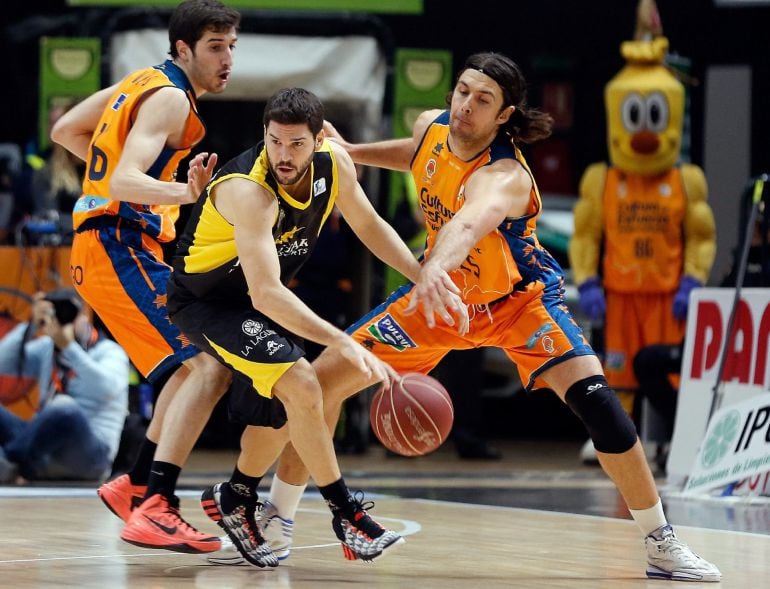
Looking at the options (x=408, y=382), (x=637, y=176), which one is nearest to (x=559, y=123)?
(x=637, y=176)

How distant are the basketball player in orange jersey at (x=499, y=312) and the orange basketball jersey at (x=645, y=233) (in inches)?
187

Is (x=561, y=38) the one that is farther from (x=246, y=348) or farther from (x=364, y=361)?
(x=364, y=361)

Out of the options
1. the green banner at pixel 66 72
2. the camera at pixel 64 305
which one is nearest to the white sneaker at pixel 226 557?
the camera at pixel 64 305

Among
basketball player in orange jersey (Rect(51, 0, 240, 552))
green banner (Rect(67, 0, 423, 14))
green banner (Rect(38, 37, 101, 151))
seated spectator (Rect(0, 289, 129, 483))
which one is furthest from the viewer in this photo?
green banner (Rect(67, 0, 423, 14))

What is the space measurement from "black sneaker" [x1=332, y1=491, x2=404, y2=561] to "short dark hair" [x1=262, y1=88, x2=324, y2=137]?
50.8 inches

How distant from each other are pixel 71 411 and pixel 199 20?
3.45m

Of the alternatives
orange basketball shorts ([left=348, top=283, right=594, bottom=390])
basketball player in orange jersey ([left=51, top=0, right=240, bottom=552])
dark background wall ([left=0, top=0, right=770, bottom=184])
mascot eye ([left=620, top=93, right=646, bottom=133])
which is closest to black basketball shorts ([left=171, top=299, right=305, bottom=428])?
basketball player in orange jersey ([left=51, top=0, right=240, bottom=552])

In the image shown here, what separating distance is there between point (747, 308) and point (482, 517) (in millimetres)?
2401

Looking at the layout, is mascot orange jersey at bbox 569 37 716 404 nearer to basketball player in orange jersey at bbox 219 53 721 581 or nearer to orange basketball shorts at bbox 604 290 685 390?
orange basketball shorts at bbox 604 290 685 390

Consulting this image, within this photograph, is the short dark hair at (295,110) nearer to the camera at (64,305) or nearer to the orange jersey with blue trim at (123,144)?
the orange jersey with blue trim at (123,144)

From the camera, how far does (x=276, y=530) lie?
19.0 ft

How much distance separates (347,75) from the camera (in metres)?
11.2

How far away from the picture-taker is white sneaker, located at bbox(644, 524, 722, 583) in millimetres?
5512

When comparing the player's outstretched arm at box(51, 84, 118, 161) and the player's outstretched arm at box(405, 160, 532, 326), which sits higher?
the player's outstretched arm at box(51, 84, 118, 161)
